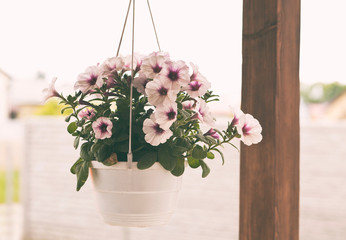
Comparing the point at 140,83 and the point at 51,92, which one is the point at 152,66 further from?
the point at 51,92

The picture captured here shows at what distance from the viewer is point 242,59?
0.90m

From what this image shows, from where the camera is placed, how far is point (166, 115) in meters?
0.76

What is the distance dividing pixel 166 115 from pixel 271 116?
0.24 meters

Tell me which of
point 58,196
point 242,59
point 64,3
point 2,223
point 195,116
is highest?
point 64,3

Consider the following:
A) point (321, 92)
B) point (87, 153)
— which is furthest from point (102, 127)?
point (321, 92)

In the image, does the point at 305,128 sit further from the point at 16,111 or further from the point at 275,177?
the point at 16,111

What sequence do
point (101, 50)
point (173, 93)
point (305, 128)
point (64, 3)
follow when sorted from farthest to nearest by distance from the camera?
point (101, 50), point (64, 3), point (305, 128), point (173, 93)

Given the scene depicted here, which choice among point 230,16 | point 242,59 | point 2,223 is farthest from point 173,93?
point 230,16

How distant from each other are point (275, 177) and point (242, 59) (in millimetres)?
261

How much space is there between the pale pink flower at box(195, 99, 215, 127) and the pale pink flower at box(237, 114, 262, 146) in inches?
2.4

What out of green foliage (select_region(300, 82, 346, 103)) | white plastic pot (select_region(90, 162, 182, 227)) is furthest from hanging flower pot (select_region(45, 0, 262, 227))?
green foliage (select_region(300, 82, 346, 103))

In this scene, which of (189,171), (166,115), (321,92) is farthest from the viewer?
(321,92)

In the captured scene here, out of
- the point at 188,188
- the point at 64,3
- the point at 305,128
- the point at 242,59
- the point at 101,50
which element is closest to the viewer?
→ the point at 242,59

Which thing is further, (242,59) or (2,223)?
(2,223)
